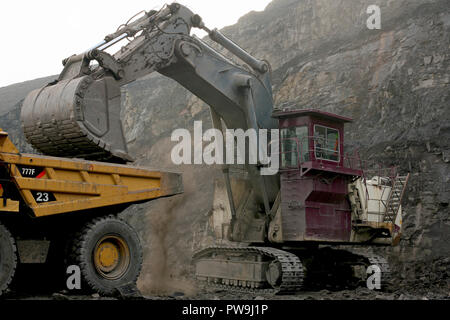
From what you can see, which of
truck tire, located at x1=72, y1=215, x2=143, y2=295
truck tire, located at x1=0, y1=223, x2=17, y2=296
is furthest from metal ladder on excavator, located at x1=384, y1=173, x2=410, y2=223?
truck tire, located at x1=0, y1=223, x2=17, y2=296

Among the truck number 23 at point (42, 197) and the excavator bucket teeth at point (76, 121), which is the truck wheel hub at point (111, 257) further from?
the excavator bucket teeth at point (76, 121)

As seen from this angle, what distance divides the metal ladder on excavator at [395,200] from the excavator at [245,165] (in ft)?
0.12

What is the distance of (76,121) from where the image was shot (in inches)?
373

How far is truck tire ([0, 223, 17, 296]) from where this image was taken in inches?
306

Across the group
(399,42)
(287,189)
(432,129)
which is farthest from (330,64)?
(287,189)

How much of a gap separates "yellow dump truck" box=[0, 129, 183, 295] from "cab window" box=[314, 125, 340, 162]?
16.2ft

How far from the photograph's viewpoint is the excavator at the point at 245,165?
989cm

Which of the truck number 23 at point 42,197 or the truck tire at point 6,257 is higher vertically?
the truck number 23 at point 42,197

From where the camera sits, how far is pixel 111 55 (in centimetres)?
1065

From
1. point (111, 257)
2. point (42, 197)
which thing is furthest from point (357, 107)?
point (42, 197)

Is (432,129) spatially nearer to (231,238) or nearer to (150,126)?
(231,238)

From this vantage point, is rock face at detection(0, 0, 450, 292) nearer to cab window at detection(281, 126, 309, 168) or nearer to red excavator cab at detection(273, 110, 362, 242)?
cab window at detection(281, 126, 309, 168)

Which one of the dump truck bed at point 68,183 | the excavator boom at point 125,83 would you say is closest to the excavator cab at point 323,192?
the excavator boom at point 125,83

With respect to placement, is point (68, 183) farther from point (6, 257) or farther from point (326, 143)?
point (326, 143)
